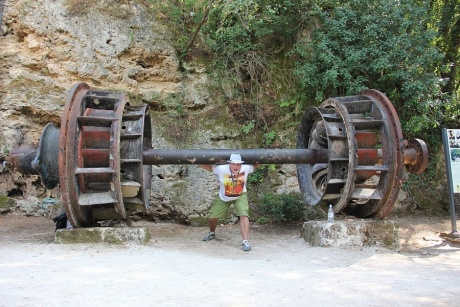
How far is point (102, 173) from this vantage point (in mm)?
5418

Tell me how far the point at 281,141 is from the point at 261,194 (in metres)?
1.23

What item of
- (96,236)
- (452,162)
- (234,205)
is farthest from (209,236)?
(452,162)

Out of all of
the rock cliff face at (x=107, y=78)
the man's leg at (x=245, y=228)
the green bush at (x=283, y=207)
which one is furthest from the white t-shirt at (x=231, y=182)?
the rock cliff face at (x=107, y=78)

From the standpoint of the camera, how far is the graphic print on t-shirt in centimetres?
618

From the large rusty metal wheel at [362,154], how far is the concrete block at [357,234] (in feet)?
0.66

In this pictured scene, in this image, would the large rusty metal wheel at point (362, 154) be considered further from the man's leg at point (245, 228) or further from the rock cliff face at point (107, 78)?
the rock cliff face at point (107, 78)

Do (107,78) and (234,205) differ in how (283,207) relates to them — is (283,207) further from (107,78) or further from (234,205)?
(107,78)

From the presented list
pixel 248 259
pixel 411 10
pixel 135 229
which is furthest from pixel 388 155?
pixel 411 10

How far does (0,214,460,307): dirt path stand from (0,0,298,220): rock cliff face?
1826mm

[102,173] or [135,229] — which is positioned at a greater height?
[102,173]

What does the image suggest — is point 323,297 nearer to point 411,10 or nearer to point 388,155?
point 388,155

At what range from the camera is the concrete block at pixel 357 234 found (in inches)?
235

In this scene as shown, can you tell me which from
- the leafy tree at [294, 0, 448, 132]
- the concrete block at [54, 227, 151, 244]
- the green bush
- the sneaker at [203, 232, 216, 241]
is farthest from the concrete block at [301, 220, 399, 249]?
the leafy tree at [294, 0, 448, 132]

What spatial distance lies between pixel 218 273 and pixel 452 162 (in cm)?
494
